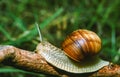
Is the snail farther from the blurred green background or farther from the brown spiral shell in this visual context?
the blurred green background

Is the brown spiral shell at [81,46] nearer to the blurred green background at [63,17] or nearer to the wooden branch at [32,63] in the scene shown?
the wooden branch at [32,63]

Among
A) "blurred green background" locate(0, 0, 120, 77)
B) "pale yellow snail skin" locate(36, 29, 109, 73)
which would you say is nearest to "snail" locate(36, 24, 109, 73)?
"pale yellow snail skin" locate(36, 29, 109, 73)

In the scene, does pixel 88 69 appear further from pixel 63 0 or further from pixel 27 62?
pixel 63 0

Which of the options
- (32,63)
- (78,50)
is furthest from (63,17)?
(32,63)

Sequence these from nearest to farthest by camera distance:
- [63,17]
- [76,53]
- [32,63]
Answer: [32,63]
[76,53]
[63,17]

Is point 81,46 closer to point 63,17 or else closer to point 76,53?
point 76,53

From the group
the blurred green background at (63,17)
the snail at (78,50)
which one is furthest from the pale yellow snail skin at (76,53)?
the blurred green background at (63,17)

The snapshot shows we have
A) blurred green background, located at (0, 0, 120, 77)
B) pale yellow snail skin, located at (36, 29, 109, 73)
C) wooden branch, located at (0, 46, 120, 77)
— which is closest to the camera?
wooden branch, located at (0, 46, 120, 77)
